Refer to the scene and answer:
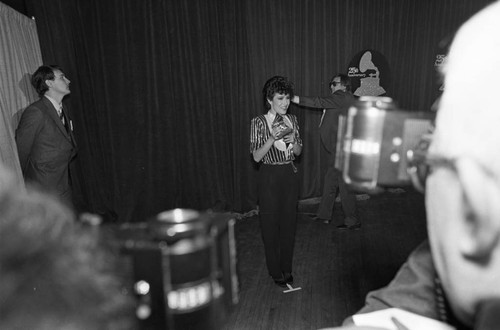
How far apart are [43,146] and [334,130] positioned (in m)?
2.99

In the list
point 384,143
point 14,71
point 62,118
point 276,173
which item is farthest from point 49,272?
point 14,71

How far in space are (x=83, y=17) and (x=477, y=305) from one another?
4703 mm

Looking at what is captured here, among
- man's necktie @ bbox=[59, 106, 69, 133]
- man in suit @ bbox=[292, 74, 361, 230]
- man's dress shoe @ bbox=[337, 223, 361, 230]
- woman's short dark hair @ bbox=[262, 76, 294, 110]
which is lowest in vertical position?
man's dress shoe @ bbox=[337, 223, 361, 230]

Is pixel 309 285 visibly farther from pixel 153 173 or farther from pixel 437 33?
pixel 437 33

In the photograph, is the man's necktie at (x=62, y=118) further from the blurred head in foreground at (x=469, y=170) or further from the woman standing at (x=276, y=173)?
the blurred head in foreground at (x=469, y=170)

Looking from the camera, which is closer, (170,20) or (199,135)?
(170,20)

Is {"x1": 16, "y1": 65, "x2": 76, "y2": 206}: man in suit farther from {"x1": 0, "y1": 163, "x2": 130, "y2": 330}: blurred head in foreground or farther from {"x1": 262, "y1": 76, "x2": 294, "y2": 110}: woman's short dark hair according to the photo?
{"x1": 0, "y1": 163, "x2": 130, "y2": 330}: blurred head in foreground

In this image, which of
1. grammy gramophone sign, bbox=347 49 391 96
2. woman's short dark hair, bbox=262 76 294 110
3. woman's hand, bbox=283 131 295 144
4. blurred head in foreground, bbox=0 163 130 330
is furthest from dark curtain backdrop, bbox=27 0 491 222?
blurred head in foreground, bbox=0 163 130 330

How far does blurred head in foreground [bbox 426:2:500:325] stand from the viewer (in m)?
0.66

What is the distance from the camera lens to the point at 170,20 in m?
4.43

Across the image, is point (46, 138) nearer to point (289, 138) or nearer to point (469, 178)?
point (289, 138)

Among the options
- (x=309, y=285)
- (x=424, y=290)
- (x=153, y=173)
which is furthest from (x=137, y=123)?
(x=424, y=290)

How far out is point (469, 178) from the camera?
661mm

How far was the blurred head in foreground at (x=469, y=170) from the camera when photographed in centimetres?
66
